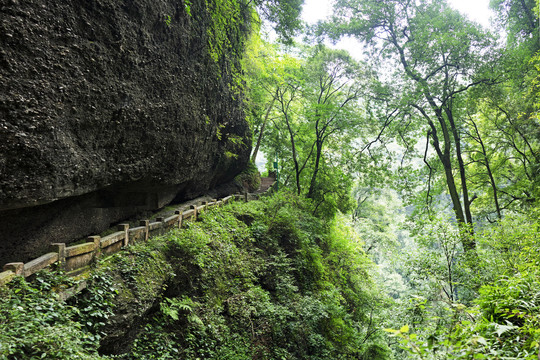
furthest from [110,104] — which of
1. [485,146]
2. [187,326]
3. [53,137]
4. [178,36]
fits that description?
[485,146]

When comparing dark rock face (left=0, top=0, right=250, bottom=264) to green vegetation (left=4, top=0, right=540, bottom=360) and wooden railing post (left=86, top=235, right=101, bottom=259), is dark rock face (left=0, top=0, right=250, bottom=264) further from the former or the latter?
green vegetation (left=4, top=0, right=540, bottom=360)

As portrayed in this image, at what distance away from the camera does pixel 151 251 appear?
6.29 m

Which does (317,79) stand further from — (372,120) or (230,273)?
(230,273)

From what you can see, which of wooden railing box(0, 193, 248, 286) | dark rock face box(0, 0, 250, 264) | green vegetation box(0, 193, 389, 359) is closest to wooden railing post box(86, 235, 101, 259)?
wooden railing box(0, 193, 248, 286)

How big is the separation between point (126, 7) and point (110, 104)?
1945 mm

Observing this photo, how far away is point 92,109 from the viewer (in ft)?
17.5

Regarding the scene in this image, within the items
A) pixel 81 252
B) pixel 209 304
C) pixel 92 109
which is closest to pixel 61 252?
pixel 81 252

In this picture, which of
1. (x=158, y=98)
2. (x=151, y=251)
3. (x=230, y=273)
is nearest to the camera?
(x=151, y=251)

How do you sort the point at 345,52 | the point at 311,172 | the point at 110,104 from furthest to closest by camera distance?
1. the point at 311,172
2. the point at 345,52
3. the point at 110,104

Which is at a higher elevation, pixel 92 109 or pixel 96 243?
pixel 92 109

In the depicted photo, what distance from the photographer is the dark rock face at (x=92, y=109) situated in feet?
13.6

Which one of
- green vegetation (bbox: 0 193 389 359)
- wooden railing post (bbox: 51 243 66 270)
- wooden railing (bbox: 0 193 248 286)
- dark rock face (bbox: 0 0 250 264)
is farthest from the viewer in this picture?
wooden railing post (bbox: 51 243 66 270)

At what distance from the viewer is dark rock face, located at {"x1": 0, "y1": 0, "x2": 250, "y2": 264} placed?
414 centimetres

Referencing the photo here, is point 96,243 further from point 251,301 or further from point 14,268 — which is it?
point 251,301
